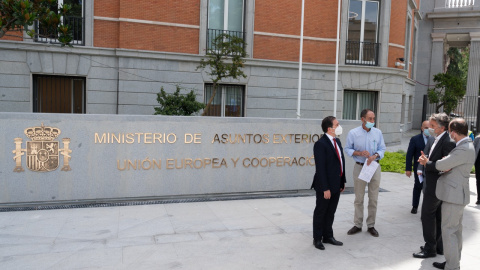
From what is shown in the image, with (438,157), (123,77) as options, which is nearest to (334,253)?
(438,157)

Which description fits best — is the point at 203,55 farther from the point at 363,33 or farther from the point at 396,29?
the point at 396,29

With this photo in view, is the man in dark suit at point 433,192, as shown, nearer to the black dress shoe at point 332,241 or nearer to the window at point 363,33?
the black dress shoe at point 332,241

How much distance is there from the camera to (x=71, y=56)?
15906mm

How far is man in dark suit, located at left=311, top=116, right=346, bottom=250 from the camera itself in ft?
20.0

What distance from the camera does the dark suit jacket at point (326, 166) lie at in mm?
6098

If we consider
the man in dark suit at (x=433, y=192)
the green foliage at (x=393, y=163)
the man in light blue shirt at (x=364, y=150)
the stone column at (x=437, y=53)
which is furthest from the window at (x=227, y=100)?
the stone column at (x=437, y=53)

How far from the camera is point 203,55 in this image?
685 inches

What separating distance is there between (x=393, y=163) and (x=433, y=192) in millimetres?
9212

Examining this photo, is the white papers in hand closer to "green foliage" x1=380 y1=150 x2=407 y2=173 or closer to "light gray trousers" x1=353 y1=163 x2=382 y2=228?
"light gray trousers" x1=353 y1=163 x2=382 y2=228

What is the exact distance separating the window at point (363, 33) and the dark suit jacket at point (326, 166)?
15.0 metres

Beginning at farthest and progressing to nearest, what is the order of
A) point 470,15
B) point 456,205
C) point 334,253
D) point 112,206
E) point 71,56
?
1. point 470,15
2. point 71,56
3. point 112,206
4. point 334,253
5. point 456,205

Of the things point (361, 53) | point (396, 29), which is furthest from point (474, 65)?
point (361, 53)

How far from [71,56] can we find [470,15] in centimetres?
2706

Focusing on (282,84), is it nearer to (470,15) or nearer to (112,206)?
(112,206)
